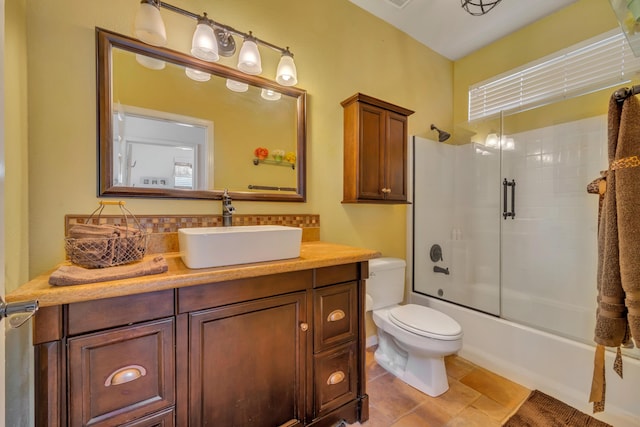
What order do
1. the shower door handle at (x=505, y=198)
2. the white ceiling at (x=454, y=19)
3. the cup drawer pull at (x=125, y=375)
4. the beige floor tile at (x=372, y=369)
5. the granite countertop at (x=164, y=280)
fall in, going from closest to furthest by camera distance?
the granite countertop at (x=164, y=280) → the cup drawer pull at (x=125, y=375) → the beige floor tile at (x=372, y=369) → the white ceiling at (x=454, y=19) → the shower door handle at (x=505, y=198)

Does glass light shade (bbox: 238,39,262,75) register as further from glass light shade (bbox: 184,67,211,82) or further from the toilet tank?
the toilet tank

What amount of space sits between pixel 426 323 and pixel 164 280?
1.46 meters

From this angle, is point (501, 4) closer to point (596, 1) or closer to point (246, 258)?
point (596, 1)

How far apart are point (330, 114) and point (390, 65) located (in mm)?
852

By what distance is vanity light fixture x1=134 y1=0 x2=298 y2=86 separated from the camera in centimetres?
115

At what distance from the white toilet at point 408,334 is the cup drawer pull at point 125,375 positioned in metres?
1.32

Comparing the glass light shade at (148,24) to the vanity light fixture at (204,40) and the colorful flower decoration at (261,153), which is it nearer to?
the vanity light fixture at (204,40)

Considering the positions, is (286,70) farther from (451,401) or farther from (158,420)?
(451,401)

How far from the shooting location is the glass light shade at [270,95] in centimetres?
163

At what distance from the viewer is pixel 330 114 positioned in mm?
1896

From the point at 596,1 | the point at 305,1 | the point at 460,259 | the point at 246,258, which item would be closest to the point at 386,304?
the point at 460,259

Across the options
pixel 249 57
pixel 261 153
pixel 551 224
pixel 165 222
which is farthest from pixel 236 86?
pixel 551 224

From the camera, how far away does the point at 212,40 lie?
1.34m

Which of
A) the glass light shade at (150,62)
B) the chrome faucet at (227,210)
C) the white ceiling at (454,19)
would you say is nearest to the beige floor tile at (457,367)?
the chrome faucet at (227,210)
